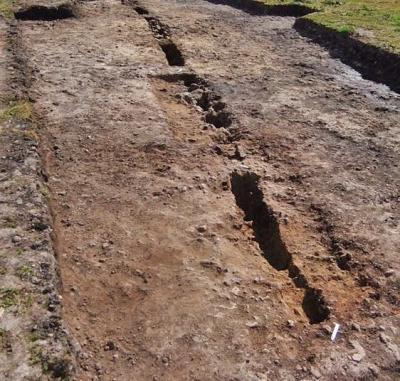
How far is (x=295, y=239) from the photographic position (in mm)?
6652

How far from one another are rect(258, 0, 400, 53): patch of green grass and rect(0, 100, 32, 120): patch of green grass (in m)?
7.16

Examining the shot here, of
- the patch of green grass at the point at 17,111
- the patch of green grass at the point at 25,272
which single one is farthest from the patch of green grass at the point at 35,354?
the patch of green grass at the point at 17,111

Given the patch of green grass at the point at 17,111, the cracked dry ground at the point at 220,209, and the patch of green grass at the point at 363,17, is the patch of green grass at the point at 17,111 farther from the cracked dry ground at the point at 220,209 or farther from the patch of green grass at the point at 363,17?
the patch of green grass at the point at 363,17

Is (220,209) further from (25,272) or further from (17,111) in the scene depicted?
(17,111)

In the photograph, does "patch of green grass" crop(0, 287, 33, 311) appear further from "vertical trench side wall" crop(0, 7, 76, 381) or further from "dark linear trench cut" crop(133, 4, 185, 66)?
"dark linear trench cut" crop(133, 4, 185, 66)

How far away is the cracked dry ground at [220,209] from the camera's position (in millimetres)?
5238

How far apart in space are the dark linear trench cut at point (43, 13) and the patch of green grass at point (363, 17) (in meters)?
5.41

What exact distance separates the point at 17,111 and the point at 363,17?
29.7 feet

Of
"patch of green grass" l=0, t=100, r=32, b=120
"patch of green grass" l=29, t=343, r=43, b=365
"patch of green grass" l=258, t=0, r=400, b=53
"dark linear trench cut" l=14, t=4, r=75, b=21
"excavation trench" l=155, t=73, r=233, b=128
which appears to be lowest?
"dark linear trench cut" l=14, t=4, r=75, b=21

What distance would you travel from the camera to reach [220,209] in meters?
7.13

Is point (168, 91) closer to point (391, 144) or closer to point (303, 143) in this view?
point (303, 143)

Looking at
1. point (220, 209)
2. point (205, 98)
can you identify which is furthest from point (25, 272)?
point (205, 98)

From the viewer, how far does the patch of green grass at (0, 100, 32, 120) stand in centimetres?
848

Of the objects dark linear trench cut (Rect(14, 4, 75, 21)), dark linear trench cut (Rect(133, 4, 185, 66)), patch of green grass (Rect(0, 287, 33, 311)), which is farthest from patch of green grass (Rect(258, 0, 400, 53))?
patch of green grass (Rect(0, 287, 33, 311))
